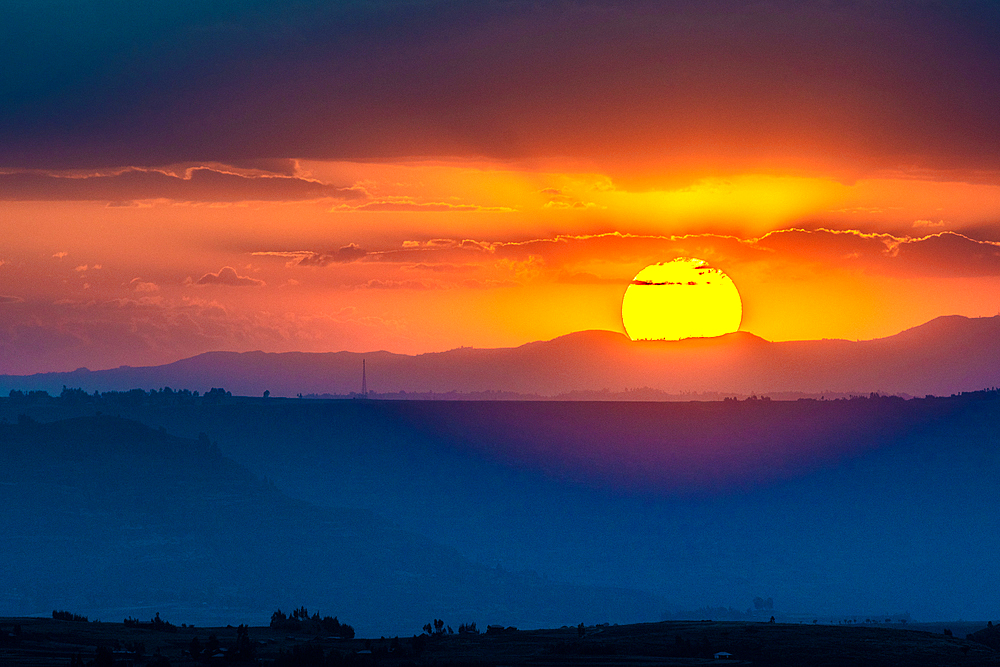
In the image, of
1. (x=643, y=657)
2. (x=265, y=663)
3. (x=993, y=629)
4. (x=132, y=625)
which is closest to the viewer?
(x=265, y=663)

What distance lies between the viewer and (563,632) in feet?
285

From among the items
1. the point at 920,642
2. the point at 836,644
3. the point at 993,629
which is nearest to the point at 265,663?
the point at 836,644

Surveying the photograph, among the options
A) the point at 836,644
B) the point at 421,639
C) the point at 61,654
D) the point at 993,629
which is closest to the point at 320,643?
the point at 421,639

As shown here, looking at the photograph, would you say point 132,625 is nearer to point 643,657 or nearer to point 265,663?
point 265,663

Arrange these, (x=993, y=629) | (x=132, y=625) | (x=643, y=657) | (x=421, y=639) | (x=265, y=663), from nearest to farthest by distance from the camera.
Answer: (x=265, y=663) → (x=643, y=657) → (x=421, y=639) → (x=132, y=625) → (x=993, y=629)

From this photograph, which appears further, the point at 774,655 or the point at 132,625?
the point at 132,625

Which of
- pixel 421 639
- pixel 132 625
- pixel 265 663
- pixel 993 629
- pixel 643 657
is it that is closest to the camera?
pixel 265 663

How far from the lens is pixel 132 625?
86.8m

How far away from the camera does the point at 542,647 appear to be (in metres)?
78.0

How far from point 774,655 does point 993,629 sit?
A: 80.0ft

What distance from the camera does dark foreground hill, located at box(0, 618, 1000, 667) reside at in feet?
235

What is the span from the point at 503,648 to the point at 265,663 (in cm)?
1385

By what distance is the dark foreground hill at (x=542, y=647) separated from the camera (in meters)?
71.5

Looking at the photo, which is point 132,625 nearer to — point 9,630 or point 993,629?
point 9,630
